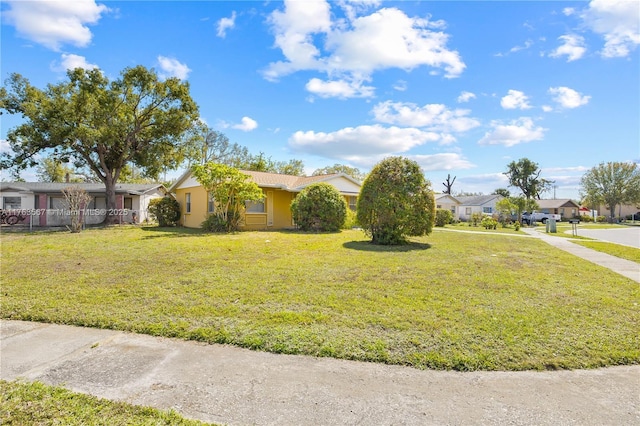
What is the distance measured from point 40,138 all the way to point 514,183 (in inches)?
2784

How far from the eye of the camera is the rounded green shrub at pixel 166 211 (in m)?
20.3

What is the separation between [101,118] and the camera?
20828 mm

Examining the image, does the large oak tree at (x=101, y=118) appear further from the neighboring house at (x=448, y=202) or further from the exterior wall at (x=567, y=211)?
the exterior wall at (x=567, y=211)

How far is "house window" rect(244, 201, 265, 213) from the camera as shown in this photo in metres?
18.5

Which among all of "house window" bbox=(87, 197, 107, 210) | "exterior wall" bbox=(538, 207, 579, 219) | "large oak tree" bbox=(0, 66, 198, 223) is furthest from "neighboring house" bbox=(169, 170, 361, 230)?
"exterior wall" bbox=(538, 207, 579, 219)

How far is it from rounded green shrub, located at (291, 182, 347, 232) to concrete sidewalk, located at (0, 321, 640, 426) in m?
13.3

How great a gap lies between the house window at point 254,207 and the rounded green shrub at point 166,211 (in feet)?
17.6

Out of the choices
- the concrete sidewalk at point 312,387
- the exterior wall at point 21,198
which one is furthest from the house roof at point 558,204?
the exterior wall at point 21,198

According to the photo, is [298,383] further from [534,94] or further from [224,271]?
[534,94]

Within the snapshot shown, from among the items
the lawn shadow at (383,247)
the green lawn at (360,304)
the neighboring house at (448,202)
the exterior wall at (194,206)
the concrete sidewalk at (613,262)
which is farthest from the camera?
the neighboring house at (448,202)

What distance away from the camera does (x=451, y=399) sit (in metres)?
2.67

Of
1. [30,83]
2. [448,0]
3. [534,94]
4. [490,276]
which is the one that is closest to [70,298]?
[490,276]

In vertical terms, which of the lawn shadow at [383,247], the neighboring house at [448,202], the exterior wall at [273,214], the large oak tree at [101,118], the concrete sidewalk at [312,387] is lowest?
the concrete sidewalk at [312,387]

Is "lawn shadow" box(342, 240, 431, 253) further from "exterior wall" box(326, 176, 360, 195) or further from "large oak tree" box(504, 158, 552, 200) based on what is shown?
"large oak tree" box(504, 158, 552, 200)
